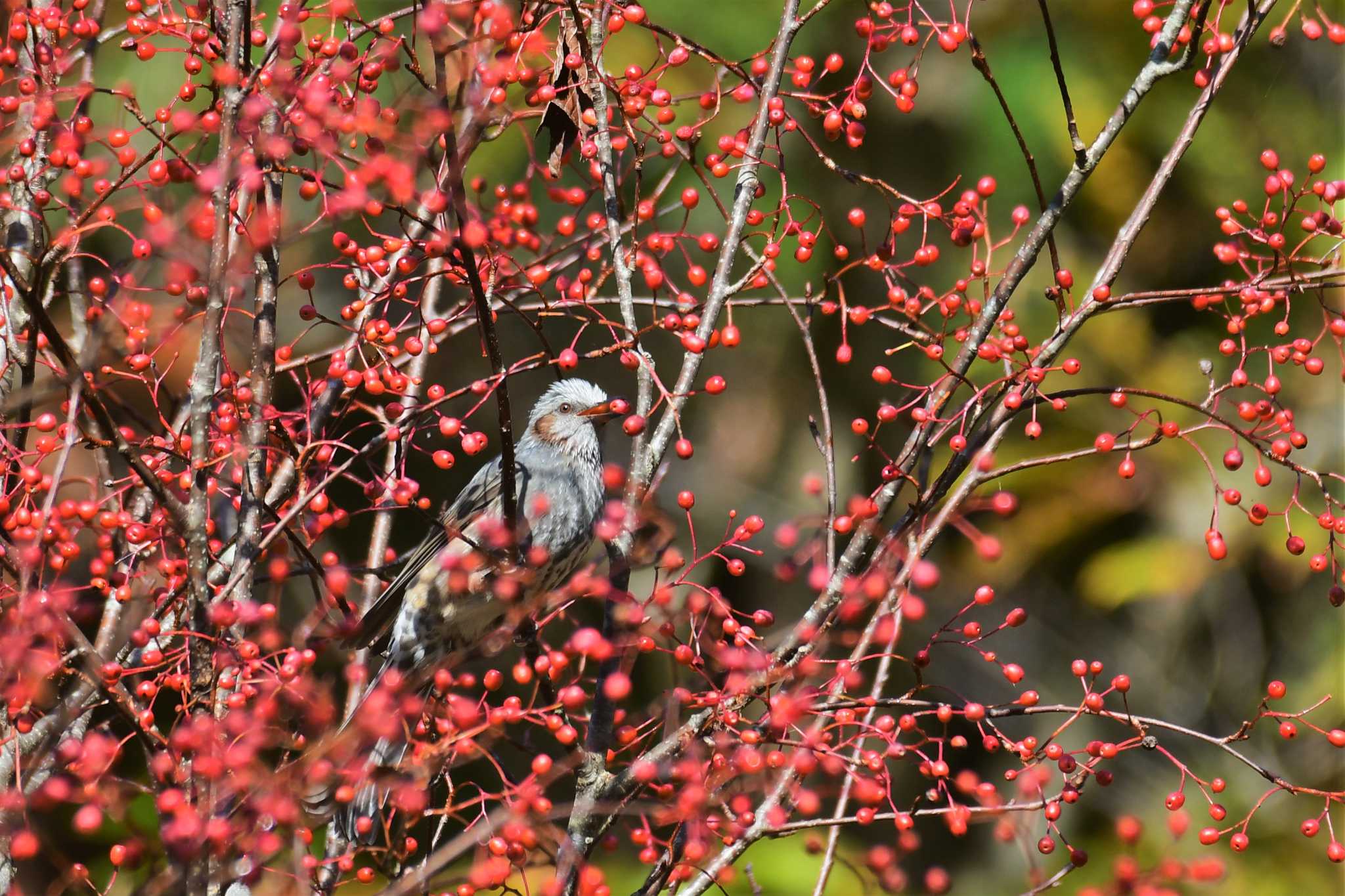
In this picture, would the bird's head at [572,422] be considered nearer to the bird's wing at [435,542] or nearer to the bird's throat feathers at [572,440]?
the bird's throat feathers at [572,440]

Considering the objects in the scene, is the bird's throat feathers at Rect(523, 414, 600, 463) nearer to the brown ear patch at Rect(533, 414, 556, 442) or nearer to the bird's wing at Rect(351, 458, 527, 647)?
the brown ear patch at Rect(533, 414, 556, 442)

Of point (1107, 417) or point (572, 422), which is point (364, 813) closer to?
point (572, 422)

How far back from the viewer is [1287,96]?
712 cm

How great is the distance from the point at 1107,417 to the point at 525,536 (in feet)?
15.6

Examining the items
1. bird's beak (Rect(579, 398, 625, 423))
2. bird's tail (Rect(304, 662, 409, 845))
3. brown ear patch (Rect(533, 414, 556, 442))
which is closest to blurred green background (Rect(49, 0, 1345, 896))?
brown ear patch (Rect(533, 414, 556, 442))

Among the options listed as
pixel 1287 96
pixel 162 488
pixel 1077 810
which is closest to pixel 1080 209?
pixel 1287 96

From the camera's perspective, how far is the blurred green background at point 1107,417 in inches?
252

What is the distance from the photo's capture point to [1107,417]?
22.8ft

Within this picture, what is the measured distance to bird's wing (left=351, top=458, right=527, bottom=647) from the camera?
2.88m

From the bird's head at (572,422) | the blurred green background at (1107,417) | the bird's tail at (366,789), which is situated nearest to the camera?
the bird's tail at (366,789)

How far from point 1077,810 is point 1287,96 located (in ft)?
14.2

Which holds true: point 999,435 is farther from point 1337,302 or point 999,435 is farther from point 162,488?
point 1337,302

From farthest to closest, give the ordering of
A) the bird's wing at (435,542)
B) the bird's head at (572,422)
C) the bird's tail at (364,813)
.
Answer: the bird's head at (572,422)
the bird's wing at (435,542)
the bird's tail at (364,813)

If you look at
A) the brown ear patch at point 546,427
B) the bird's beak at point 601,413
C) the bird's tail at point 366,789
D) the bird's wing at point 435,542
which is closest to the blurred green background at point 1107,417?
the brown ear patch at point 546,427
